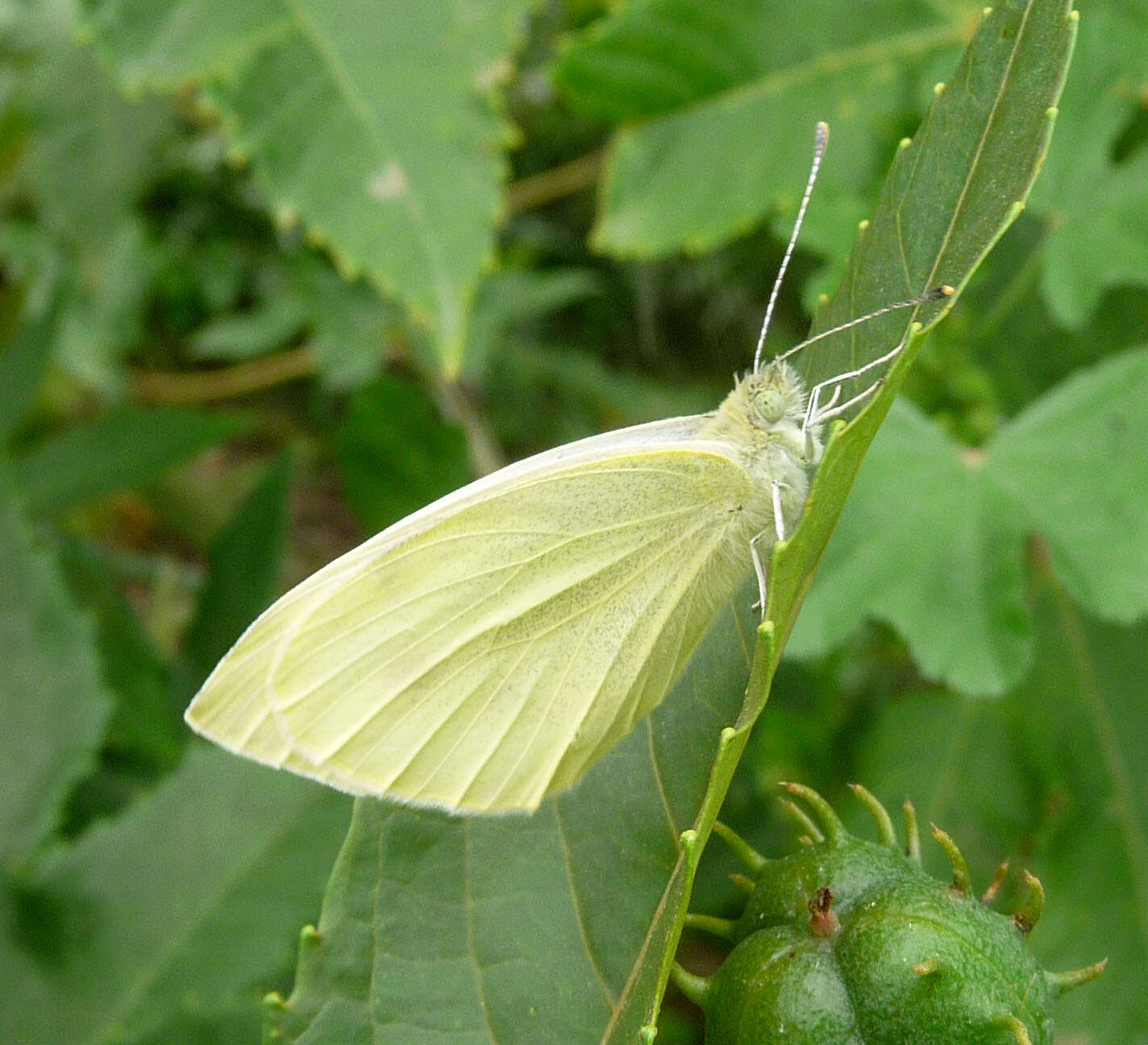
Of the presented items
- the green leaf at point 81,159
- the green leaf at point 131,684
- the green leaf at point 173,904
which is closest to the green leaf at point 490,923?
the green leaf at point 173,904

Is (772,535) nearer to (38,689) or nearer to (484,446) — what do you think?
(38,689)

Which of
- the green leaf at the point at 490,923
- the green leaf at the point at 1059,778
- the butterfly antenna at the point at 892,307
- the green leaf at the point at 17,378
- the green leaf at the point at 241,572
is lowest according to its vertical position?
the green leaf at the point at 1059,778

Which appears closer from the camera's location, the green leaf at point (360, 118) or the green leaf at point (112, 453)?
the green leaf at point (360, 118)

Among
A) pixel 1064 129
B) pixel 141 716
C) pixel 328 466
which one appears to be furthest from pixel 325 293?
pixel 1064 129

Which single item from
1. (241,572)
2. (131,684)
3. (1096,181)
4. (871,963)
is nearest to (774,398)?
(871,963)

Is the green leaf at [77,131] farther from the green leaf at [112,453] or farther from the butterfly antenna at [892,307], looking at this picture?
the butterfly antenna at [892,307]

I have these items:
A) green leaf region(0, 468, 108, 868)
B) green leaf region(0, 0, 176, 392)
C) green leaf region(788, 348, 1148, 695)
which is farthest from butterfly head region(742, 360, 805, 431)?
green leaf region(0, 0, 176, 392)

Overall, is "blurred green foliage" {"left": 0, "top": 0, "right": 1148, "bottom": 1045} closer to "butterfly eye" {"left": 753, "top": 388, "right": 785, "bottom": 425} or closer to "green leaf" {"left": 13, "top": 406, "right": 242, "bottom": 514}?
"green leaf" {"left": 13, "top": 406, "right": 242, "bottom": 514}

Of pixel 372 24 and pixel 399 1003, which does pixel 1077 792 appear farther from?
pixel 372 24
